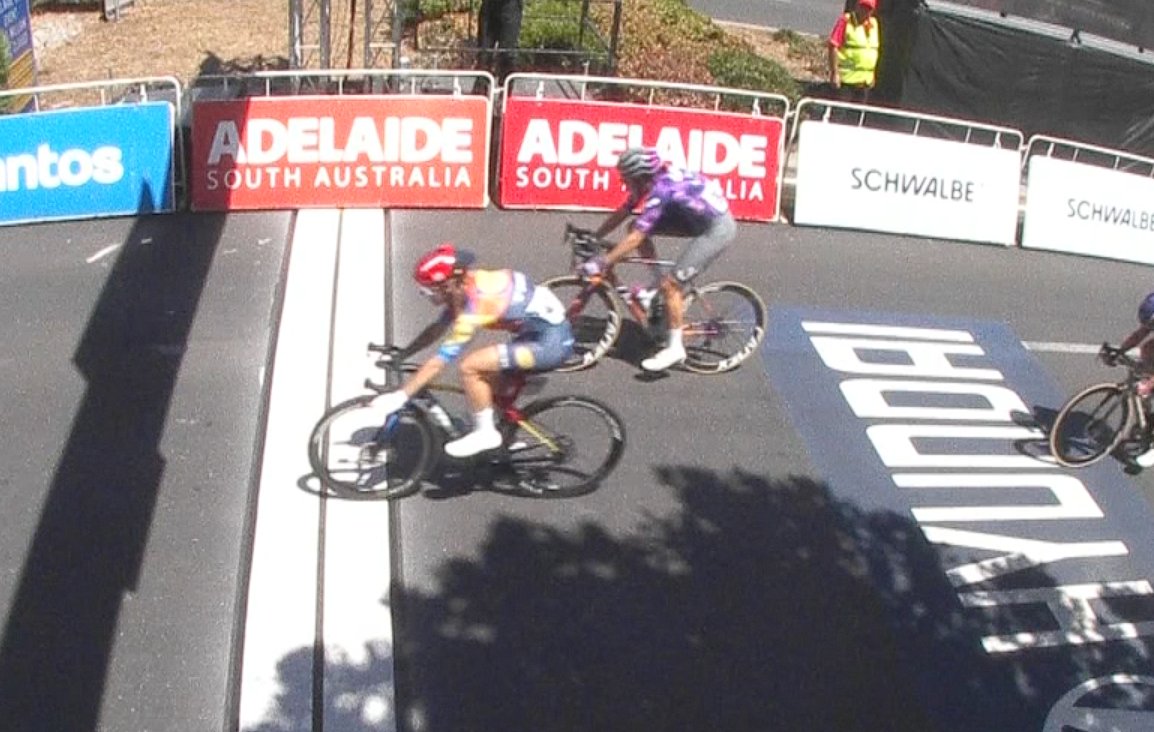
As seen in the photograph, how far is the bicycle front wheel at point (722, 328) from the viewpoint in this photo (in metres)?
10.8

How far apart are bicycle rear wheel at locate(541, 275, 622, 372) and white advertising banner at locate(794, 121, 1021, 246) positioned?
429cm

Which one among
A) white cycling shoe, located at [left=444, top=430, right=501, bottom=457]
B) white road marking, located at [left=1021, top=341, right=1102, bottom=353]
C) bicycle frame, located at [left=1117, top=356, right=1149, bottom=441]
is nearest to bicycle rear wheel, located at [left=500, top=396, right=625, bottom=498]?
white cycling shoe, located at [left=444, top=430, right=501, bottom=457]

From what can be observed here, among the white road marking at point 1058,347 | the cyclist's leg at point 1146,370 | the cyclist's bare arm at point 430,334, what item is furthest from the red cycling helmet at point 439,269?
the white road marking at point 1058,347

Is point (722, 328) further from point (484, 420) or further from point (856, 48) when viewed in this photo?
point (856, 48)

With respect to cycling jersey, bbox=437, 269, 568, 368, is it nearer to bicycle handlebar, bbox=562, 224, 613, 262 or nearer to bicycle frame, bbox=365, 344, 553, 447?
bicycle frame, bbox=365, 344, 553, 447

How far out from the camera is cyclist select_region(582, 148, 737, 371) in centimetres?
980

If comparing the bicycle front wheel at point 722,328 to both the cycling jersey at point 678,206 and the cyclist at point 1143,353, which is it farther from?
the cyclist at point 1143,353

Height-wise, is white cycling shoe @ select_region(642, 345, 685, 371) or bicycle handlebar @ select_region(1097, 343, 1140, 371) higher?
bicycle handlebar @ select_region(1097, 343, 1140, 371)

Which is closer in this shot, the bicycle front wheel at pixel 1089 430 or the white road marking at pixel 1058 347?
the bicycle front wheel at pixel 1089 430

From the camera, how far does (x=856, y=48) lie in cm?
1609

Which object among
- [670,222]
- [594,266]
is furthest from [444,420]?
[670,222]

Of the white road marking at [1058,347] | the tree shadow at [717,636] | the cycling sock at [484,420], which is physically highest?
the cycling sock at [484,420]

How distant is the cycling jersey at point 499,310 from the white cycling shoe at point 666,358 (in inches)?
89.9

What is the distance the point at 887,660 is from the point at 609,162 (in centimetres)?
708
